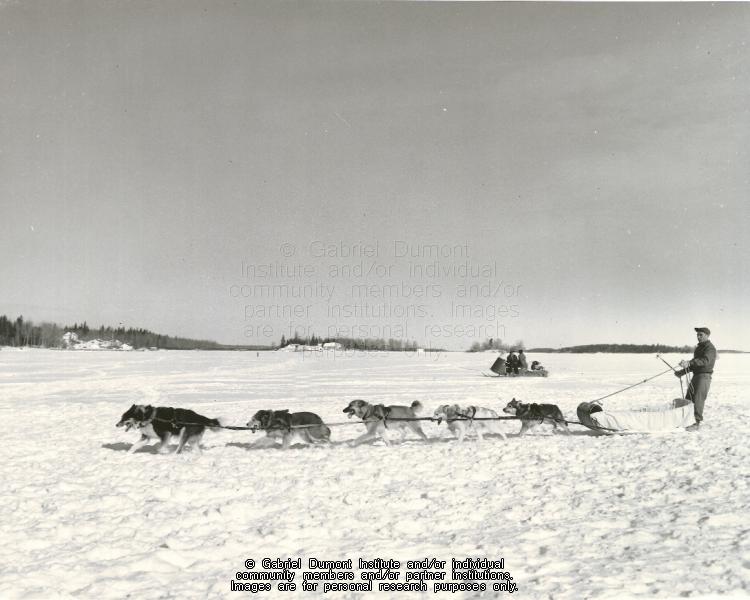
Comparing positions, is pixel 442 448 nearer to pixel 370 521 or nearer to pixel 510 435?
pixel 510 435

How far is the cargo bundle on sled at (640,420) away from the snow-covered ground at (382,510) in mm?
209

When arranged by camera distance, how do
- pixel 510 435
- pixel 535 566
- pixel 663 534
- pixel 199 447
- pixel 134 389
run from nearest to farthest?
pixel 535 566 → pixel 663 534 → pixel 199 447 → pixel 510 435 → pixel 134 389

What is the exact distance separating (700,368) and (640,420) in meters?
1.28

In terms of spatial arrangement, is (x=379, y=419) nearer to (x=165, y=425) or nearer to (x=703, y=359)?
(x=165, y=425)

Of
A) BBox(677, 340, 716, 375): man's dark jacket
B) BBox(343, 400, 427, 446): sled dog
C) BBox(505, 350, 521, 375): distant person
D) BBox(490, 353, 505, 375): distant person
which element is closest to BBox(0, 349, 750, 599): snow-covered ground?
BBox(343, 400, 427, 446): sled dog

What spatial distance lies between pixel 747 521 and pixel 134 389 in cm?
1650

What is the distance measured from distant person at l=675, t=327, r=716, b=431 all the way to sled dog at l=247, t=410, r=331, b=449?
5.34m

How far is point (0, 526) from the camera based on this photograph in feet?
14.7

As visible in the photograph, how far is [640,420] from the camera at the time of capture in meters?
8.09

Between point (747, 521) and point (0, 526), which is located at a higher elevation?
point (747, 521)

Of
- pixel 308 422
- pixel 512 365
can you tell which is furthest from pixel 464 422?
pixel 512 365

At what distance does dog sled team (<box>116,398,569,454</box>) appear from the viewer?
23.8 feet

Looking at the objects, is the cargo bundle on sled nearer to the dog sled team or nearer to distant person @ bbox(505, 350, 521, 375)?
the dog sled team

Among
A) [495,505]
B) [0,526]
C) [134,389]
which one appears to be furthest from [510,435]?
[134,389]
